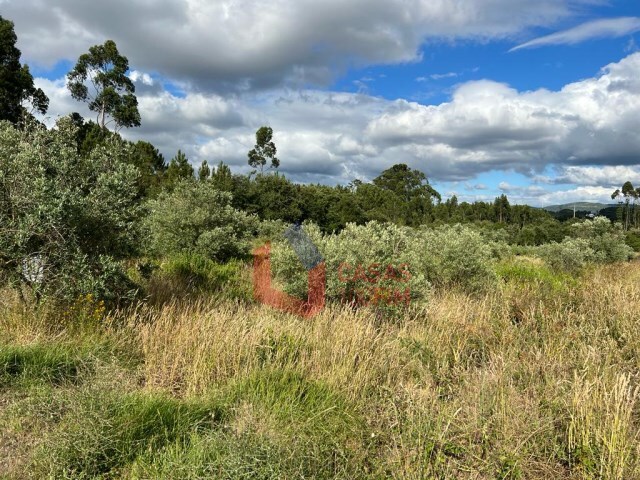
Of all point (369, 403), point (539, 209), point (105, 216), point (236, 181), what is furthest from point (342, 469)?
point (539, 209)

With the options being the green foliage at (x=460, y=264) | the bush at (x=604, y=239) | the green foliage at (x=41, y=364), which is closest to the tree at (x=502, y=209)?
the bush at (x=604, y=239)

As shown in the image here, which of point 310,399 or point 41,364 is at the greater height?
point 41,364

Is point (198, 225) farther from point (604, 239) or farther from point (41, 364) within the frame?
point (604, 239)

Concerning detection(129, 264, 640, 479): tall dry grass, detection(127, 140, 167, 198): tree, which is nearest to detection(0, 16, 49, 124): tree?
detection(127, 140, 167, 198): tree

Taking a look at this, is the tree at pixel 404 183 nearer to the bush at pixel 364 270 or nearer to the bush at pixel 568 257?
the bush at pixel 568 257

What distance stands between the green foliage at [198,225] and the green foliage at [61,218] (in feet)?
20.2

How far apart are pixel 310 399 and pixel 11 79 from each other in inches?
1022

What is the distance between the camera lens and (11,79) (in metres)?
22.0

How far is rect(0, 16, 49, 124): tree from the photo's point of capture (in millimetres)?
21511

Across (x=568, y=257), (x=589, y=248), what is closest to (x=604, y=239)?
(x=589, y=248)

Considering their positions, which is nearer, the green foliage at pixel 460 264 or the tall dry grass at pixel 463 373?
the tall dry grass at pixel 463 373

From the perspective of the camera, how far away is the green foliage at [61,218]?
4566mm

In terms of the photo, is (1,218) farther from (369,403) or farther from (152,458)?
(369,403)

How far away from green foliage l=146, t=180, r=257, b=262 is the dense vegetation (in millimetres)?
3377
